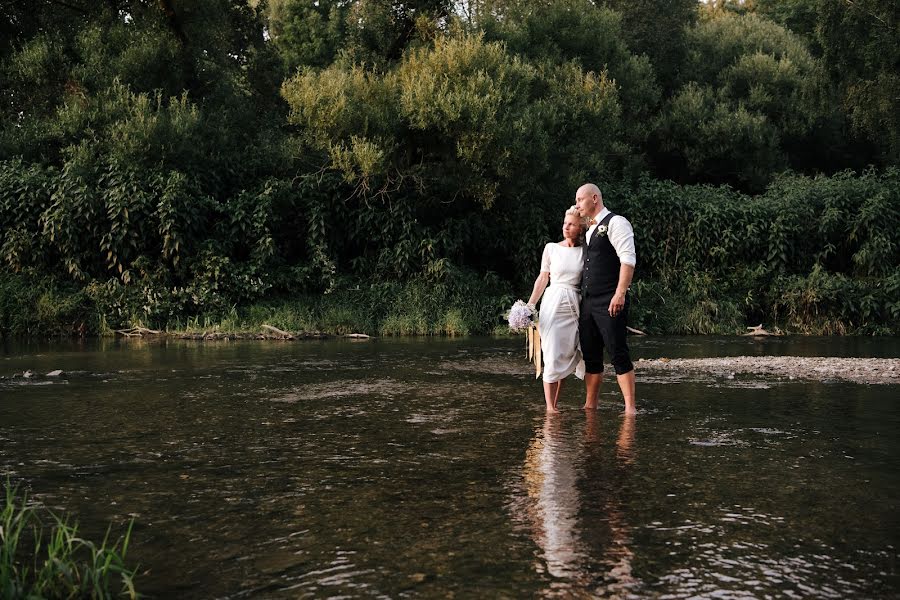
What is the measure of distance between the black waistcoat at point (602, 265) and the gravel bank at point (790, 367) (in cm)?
447

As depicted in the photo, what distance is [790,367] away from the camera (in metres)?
14.3

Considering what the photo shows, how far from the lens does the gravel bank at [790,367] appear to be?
13.1m

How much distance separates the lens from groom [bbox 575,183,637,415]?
361 inches

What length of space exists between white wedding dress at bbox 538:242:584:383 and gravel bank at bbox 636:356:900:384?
4273mm

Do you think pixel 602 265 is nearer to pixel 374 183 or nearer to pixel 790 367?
pixel 790 367

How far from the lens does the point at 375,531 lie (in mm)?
5223

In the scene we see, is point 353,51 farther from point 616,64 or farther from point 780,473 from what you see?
point 780,473

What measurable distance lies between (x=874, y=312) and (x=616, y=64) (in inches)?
526

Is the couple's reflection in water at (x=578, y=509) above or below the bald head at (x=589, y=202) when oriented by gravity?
below

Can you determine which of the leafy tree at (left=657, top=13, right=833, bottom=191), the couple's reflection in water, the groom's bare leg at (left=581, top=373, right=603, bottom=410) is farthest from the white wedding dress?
the leafy tree at (left=657, top=13, right=833, bottom=191)

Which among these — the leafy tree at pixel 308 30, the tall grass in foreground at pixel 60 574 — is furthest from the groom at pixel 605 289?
the leafy tree at pixel 308 30

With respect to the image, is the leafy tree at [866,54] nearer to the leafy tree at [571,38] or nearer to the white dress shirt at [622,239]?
the leafy tree at [571,38]

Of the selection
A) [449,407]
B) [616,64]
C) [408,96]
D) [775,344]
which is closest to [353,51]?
[408,96]

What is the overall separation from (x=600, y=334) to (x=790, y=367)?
5.80 m
